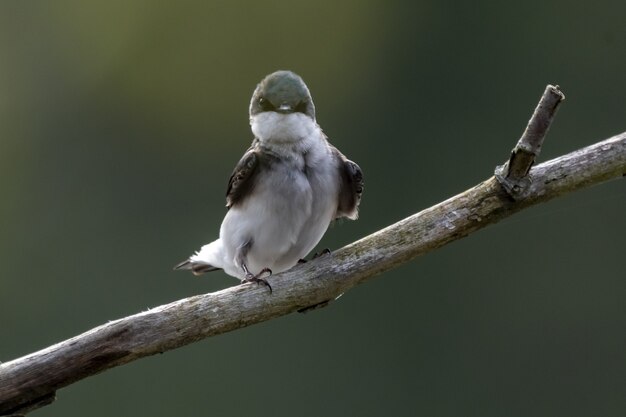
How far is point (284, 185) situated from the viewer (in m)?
5.26

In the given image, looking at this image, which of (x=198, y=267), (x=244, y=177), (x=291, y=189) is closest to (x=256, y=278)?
(x=291, y=189)

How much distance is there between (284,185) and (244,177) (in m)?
0.22

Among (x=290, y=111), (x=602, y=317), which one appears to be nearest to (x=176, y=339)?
(x=290, y=111)

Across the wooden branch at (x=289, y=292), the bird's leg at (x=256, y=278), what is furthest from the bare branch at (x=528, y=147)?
the bird's leg at (x=256, y=278)

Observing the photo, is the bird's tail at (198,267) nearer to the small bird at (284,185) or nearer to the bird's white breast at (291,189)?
the small bird at (284,185)

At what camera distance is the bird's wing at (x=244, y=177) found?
536cm

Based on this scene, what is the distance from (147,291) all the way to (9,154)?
4176mm

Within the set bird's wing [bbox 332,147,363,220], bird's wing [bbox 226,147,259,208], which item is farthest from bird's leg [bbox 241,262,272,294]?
bird's wing [bbox 332,147,363,220]

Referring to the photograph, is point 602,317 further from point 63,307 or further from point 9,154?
point 9,154

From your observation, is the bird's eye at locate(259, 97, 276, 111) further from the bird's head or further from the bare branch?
the bare branch

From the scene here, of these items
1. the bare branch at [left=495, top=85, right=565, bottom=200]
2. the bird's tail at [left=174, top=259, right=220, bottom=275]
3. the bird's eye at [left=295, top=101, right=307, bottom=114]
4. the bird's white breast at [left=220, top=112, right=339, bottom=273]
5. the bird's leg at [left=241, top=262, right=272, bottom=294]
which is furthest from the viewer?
the bird's tail at [left=174, top=259, right=220, bottom=275]

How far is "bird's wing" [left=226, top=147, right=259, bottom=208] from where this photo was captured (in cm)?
536

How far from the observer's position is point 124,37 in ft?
52.2

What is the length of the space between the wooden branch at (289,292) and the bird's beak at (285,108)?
835mm
